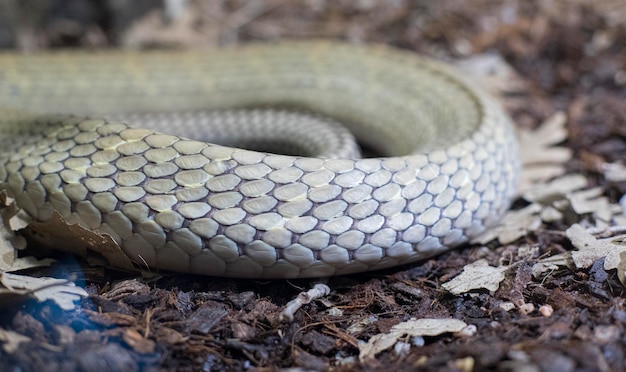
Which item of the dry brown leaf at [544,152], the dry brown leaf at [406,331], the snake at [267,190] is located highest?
the snake at [267,190]

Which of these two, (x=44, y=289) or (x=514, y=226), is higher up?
(x=44, y=289)

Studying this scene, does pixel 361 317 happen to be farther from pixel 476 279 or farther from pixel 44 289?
pixel 44 289

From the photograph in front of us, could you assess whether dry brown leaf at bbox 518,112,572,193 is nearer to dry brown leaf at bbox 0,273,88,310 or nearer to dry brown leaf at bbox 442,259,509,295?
dry brown leaf at bbox 442,259,509,295

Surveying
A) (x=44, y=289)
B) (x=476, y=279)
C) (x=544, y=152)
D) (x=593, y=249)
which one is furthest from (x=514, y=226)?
(x=44, y=289)

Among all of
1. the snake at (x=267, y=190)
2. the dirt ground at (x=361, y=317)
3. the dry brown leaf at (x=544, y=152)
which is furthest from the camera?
the dry brown leaf at (x=544, y=152)

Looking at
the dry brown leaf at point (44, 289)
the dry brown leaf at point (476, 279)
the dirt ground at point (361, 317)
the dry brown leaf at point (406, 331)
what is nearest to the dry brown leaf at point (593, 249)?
the dirt ground at point (361, 317)

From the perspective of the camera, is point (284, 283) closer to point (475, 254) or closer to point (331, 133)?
point (475, 254)

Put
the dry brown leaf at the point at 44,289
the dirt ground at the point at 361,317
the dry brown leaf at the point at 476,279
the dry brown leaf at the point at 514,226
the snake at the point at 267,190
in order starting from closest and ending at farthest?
the dirt ground at the point at 361,317
the dry brown leaf at the point at 44,289
the snake at the point at 267,190
the dry brown leaf at the point at 476,279
the dry brown leaf at the point at 514,226

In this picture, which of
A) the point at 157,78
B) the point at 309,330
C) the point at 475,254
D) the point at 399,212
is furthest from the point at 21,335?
the point at 157,78

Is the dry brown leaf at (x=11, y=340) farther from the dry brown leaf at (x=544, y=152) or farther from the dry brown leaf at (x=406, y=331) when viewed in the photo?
the dry brown leaf at (x=544, y=152)

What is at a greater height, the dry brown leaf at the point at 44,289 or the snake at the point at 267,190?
the snake at the point at 267,190

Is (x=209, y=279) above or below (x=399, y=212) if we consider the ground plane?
below
